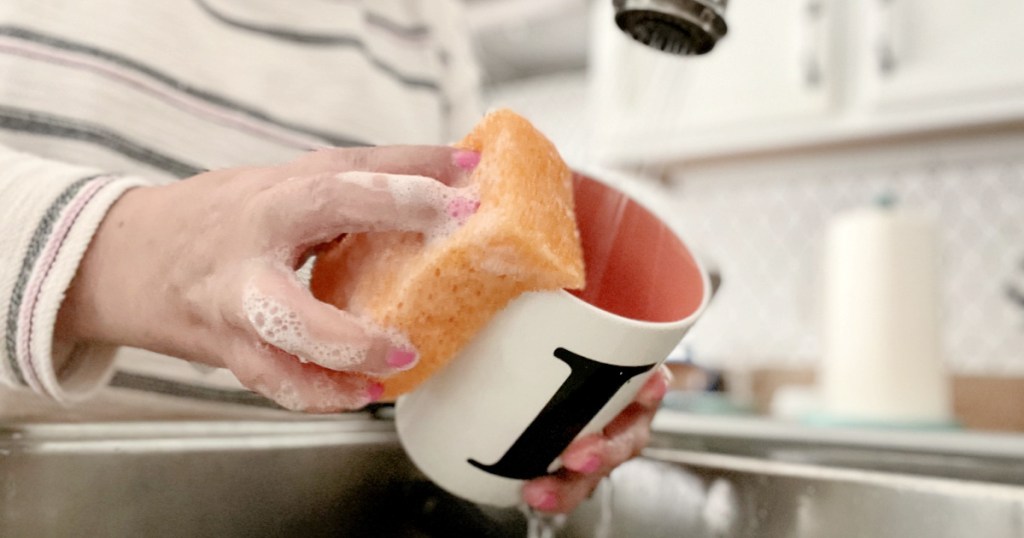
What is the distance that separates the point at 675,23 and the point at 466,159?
0.08 meters

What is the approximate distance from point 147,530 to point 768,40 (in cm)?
116

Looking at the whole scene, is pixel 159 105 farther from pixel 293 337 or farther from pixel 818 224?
pixel 818 224

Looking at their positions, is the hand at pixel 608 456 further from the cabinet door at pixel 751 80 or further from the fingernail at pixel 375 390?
the cabinet door at pixel 751 80

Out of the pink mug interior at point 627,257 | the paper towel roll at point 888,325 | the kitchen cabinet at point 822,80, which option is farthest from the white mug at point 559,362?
the paper towel roll at point 888,325

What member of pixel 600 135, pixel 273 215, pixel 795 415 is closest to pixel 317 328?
pixel 273 215

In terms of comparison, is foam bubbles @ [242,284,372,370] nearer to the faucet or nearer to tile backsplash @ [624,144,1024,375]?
the faucet

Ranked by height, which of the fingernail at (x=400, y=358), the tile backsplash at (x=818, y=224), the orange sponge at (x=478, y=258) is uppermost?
the tile backsplash at (x=818, y=224)

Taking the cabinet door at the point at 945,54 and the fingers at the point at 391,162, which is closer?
the fingers at the point at 391,162

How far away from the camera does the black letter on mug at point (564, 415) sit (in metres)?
0.28

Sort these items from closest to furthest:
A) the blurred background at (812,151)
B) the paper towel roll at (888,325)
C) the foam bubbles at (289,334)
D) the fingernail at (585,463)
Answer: the foam bubbles at (289,334)
the fingernail at (585,463)
the paper towel roll at (888,325)
the blurred background at (812,151)

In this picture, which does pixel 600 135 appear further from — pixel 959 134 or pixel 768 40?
pixel 959 134

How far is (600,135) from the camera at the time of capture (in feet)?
4.49

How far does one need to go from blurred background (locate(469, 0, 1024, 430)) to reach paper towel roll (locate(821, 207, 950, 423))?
0.03 metres

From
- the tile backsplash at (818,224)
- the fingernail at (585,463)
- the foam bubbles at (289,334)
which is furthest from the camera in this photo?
the tile backsplash at (818,224)
